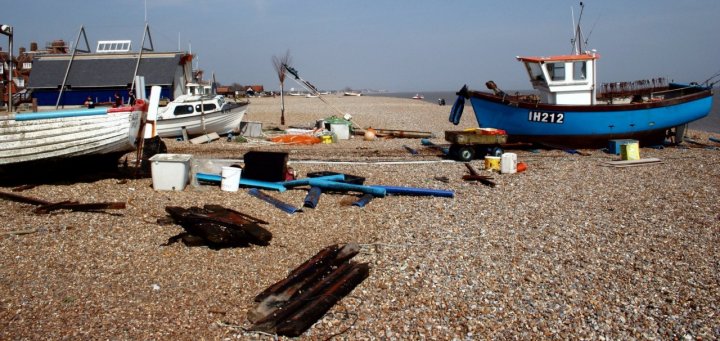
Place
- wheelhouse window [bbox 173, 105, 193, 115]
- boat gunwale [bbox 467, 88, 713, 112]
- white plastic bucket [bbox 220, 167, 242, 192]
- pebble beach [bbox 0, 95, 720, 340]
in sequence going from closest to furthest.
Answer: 1. pebble beach [bbox 0, 95, 720, 340]
2. white plastic bucket [bbox 220, 167, 242, 192]
3. boat gunwale [bbox 467, 88, 713, 112]
4. wheelhouse window [bbox 173, 105, 193, 115]

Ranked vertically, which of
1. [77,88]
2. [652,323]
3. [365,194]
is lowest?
[652,323]

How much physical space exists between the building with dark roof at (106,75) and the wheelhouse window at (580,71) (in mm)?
23940

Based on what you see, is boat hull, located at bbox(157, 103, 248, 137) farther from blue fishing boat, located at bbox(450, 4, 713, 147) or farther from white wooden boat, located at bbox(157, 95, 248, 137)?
blue fishing boat, located at bbox(450, 4, 713, 147)

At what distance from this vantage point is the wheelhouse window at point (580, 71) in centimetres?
1750

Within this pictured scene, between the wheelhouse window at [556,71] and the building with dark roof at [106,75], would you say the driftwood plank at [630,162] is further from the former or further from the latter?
the building with dark roof at [106,75]

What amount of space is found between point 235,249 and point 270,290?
1503mm

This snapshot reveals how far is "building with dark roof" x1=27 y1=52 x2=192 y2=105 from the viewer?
33.2 meters

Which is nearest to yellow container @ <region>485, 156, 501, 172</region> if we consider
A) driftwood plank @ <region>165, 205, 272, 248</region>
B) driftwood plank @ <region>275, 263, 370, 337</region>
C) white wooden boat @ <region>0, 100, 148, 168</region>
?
driftwood plank @ <region>165, 205, 272, 248</region>

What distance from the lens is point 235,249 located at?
7.04 meters

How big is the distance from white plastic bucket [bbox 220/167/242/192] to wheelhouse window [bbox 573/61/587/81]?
12132mm

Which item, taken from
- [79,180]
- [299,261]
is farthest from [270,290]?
[79,180]

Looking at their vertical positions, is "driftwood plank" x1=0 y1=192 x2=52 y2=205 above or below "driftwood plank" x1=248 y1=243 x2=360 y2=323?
above

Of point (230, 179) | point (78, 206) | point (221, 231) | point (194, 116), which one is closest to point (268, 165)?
point (230, 179)

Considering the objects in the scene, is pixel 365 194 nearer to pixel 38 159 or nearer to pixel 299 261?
pixel 299 261
